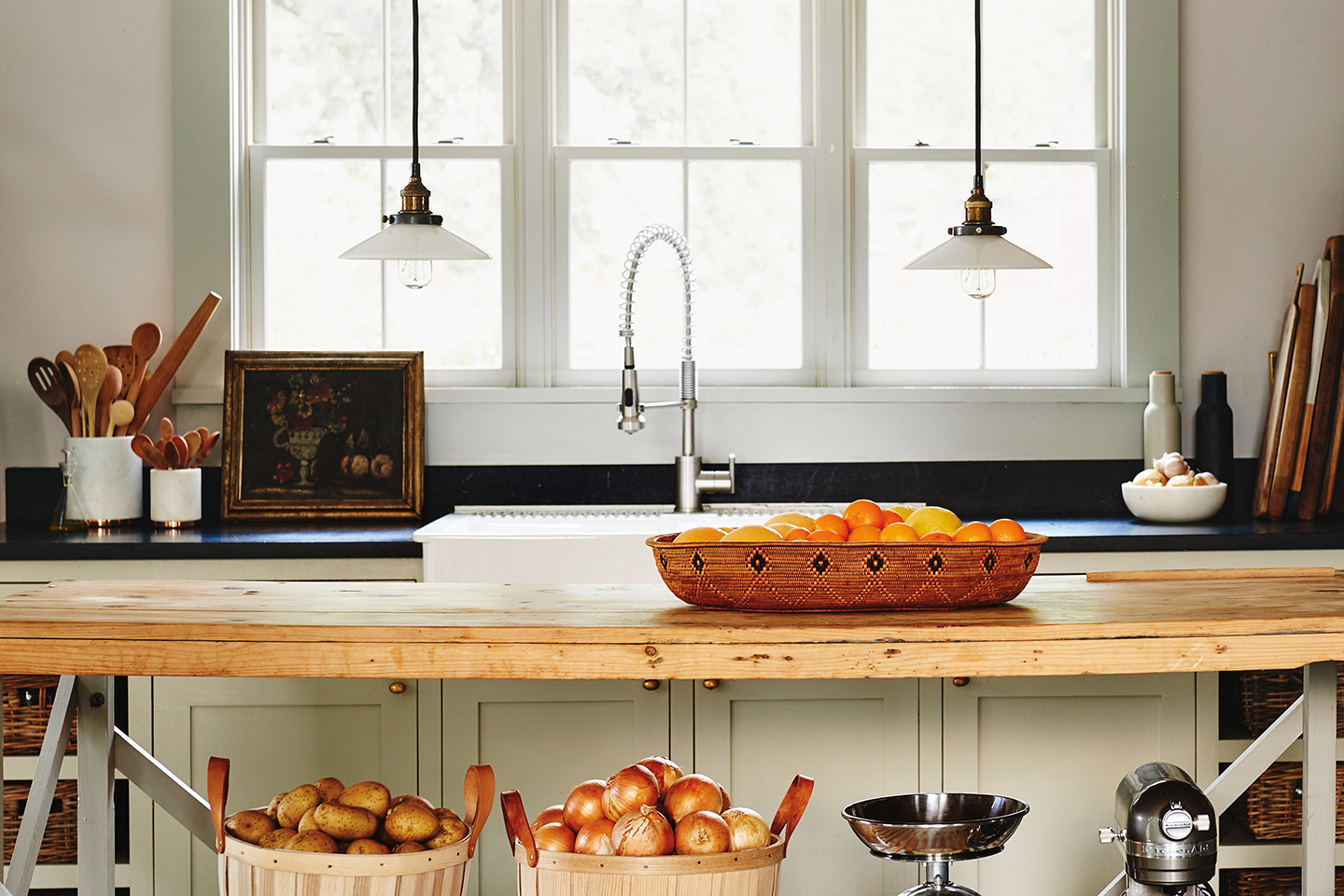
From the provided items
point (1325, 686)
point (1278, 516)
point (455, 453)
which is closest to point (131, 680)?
point (455, 453)

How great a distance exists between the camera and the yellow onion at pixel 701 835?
1.66m

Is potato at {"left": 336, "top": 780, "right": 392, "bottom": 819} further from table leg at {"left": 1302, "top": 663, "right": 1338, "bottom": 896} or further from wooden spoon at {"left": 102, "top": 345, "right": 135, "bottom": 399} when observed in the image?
wooden spoon at {"left": 102, "top": 345, "right": 135, "bottom": 399}

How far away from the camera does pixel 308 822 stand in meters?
1.73

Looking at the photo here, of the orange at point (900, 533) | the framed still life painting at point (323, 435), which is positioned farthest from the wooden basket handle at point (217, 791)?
the framed still life painting at point (323, 435)

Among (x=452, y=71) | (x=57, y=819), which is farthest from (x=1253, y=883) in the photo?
(x=452, y=71)

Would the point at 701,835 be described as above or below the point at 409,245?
below

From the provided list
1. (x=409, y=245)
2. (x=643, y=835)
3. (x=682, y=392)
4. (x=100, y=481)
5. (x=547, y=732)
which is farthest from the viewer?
(x=682, y=392)

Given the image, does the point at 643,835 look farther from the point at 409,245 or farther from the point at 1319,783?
the point at 409,245

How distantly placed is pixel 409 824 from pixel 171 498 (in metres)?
1.54

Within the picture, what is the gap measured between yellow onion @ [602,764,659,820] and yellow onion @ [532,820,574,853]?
71 mm

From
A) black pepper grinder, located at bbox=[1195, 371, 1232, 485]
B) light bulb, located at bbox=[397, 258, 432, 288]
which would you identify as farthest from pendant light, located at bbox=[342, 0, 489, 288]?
black pepper grinder, located at bbox=[1195, 371, 1232, 485]

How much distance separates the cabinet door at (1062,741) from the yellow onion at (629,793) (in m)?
0.93

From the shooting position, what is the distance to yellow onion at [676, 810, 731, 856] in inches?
65.3

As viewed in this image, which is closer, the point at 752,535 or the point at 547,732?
the point at 752,535
